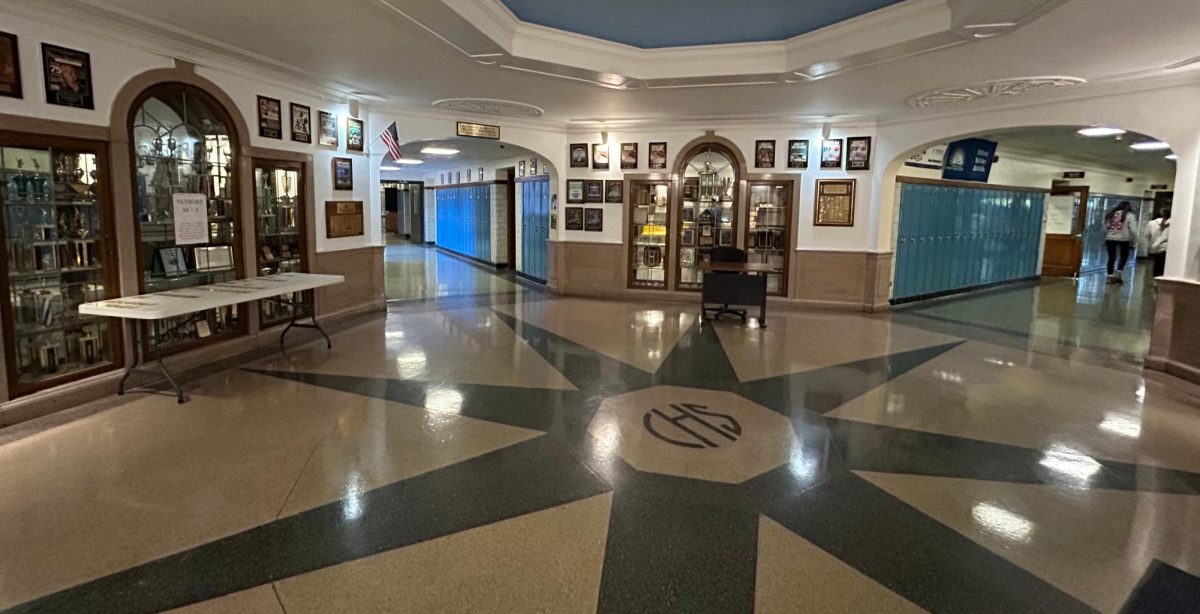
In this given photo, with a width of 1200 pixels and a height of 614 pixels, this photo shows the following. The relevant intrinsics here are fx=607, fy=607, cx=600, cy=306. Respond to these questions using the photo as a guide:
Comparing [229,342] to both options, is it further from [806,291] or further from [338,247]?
[806,291]

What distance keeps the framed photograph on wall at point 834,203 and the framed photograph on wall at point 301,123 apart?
678 cm

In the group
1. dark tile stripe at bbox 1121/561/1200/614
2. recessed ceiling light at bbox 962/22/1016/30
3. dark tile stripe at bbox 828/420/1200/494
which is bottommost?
dark tile stripe at bbox 1121/561/1200/614

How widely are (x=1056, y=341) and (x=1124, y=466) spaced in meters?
4.06

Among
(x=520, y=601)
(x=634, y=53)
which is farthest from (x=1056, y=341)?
(x=520, y=601)

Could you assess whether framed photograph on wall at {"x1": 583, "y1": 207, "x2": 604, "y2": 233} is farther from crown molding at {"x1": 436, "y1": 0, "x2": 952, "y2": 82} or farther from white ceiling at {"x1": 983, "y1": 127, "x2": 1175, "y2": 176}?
white ceiling at {"x1": 983, "y1": 127, "x2": 1175, "y2": 176}

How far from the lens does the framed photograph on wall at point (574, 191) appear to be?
990 cm

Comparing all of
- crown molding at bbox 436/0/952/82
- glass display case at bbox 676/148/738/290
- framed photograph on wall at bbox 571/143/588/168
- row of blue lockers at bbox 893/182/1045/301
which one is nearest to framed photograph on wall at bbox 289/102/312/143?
crown molding at bbox 436/0/952/82

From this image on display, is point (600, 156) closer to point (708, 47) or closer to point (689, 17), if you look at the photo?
point (708, 47)

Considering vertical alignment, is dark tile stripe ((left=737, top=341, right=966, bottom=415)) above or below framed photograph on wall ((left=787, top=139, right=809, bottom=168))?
below

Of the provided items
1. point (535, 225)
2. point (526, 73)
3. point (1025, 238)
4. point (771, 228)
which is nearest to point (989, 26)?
point (526, 73)

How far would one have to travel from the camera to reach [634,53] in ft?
20.4

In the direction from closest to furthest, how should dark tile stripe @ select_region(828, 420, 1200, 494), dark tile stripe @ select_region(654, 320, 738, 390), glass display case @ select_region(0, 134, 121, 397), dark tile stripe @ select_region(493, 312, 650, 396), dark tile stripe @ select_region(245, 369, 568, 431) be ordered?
dark tile stripe @ select_region(828, 420, 1200, 494)
glass display case @ select_region(0, 134, 121, 397)
dark tile stripe @ select_region(245, 369, 568, 431)
dark tile stripe @ select_region(493, 312, 650, 396)
dark tile stripe @ select_region(654, 320, 738, 390)

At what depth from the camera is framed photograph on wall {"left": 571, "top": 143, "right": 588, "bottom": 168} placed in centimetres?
977

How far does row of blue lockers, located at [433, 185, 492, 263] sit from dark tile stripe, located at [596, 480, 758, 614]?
38.8ft
